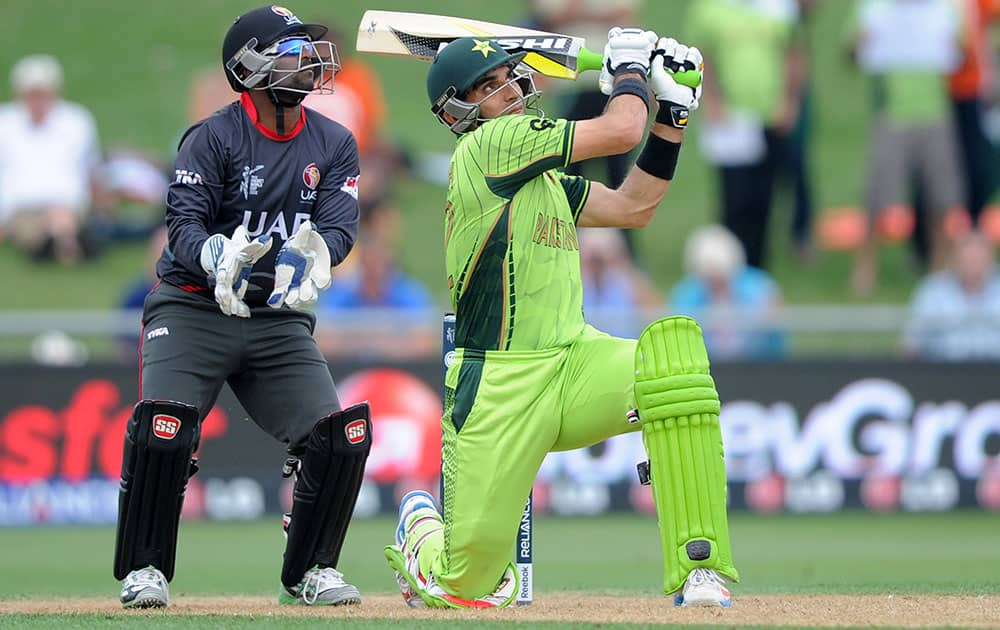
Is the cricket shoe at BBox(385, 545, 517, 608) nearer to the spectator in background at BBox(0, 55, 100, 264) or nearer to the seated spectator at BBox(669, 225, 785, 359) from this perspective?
the seated spectator at BBox(669, 225, 785, 359)

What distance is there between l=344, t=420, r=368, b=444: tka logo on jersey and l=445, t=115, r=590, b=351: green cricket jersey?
2.18 ft

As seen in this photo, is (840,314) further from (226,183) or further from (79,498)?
(226,183)

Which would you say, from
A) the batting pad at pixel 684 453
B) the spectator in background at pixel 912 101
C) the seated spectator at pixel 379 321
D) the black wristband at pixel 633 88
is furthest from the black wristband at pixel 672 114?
the spectator in background at pixel 912 101

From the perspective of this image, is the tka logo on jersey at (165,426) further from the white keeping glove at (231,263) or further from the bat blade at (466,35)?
the bat blade at (466,35)

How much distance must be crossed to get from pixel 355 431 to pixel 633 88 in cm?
173

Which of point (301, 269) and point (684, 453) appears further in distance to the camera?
point (301, 269)

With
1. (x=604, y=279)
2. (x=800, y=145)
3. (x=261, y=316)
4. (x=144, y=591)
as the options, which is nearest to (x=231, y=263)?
(x=261, y=316)

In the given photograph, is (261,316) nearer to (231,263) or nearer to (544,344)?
(231,263)

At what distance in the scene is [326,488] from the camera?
641 centimetres

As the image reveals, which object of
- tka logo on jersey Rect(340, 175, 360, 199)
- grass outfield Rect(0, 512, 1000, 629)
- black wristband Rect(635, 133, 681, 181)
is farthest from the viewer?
tka logo on jersey Rect(340, 175, 360, 199)

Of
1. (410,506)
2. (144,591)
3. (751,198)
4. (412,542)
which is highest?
(751,198)

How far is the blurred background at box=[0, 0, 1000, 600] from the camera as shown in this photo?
472 inches

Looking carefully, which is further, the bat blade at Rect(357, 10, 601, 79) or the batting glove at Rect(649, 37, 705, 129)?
the bat blade at Rect(357, 10, 601, 79)

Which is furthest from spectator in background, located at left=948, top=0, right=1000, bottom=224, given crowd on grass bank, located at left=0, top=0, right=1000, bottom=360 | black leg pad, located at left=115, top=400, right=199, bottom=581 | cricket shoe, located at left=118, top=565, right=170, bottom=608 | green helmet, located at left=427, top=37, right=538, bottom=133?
cricket shoe, located at left=118, top=565, right=170, bottom=608
